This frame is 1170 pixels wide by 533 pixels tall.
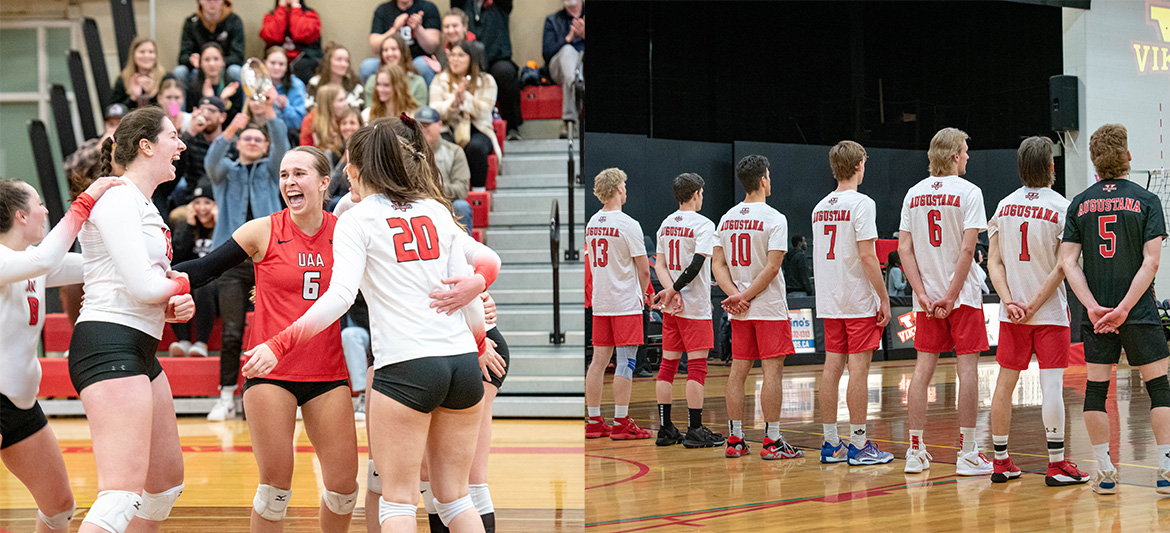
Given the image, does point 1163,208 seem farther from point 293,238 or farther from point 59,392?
point 59,392

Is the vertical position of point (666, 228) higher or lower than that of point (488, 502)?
higher

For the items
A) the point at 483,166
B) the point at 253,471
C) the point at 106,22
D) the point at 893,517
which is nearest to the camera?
the point at 893,517

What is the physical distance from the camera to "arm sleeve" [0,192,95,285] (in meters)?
2.73

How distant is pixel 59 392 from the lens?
725 cm

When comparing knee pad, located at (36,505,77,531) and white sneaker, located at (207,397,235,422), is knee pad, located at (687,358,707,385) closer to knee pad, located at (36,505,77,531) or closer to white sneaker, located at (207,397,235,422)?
knee pad, located at (36,505,77,531)

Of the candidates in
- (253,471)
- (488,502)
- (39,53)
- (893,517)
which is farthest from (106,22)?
(893,517)

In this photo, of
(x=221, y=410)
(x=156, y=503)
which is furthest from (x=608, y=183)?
(x=221, y=410)

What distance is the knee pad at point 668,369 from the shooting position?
353 centimetres

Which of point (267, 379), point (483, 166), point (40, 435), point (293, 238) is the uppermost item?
point (483, 166)

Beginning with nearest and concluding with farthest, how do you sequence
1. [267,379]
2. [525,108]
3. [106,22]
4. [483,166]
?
1. [267,379]
2. [483,166]
3. [525,108]
4. [106,22]

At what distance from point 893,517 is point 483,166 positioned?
17.4ft

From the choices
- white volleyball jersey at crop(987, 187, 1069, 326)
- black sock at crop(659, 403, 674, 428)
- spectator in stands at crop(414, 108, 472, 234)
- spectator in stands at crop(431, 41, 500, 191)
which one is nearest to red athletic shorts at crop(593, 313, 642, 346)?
black sock at crop(659, 403, 674, 428)

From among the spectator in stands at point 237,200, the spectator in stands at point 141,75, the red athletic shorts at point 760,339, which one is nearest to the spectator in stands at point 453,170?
the spectator in stands at point 237,200

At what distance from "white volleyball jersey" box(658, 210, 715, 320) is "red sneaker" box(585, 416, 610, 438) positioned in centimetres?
50
